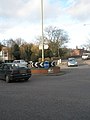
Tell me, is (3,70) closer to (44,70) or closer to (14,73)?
(14,73)

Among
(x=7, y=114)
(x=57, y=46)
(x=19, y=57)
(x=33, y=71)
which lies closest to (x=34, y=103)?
(x=7, y=114)

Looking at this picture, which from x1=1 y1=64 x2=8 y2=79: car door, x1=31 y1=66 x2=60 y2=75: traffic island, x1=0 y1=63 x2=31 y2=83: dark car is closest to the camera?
x1=0 y1=63 x2=31 y2=83: dark car

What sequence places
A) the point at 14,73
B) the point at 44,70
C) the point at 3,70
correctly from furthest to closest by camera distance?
the point at 44,70 < the point at 3,70 < the point at 14,73

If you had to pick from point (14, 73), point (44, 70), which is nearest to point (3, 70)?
point (14, 73)

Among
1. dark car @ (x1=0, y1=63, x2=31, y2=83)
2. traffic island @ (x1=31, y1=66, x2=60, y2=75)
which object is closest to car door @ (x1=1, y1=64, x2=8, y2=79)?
dark car @ (x1=0, y1=63, x2=31, y2=83)

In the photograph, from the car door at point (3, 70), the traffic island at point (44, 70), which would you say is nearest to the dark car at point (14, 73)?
the car door at point (3, 70)

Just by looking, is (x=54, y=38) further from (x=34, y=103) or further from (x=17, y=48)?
(x=34, y=103)

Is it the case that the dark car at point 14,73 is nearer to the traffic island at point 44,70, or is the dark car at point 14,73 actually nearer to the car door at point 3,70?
the car door at point 3,70

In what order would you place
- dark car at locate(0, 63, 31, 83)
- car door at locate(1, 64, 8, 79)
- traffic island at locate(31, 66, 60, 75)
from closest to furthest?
1. dark car at locate(0, 63, 31, 83)
2. car door at locate(1, 64, 8, 79)
3. traffic island at locate(31, 66, 60, 75)

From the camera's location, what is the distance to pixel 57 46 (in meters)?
84.1

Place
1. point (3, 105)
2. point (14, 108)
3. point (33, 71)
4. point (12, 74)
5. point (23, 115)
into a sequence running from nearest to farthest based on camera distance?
point (23, 115), point (14, 108), point (3, 105), point (12, 74), point (33, 71)

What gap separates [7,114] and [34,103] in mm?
1950

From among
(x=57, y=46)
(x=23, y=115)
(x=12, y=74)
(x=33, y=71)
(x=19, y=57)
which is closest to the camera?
(x=23, y=115)

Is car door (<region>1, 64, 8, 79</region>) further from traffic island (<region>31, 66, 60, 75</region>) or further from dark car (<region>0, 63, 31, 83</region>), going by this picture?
traffic island (<region>31, 66, 60, 75</region>)
